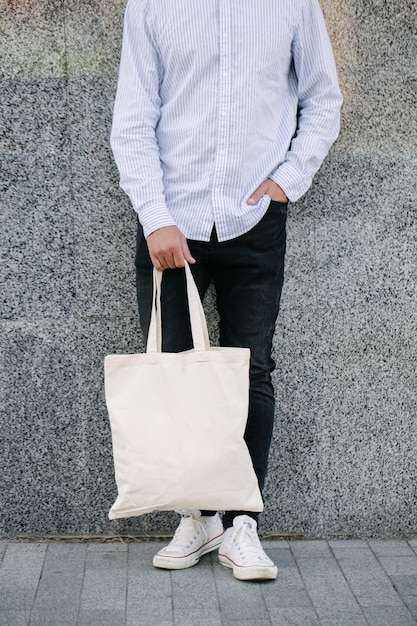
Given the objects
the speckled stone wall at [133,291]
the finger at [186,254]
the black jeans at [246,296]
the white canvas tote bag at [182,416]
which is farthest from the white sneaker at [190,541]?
the finger at [186,254]

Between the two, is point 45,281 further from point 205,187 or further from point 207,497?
point 207,497

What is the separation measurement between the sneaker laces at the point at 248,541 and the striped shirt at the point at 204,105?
1.08 metres

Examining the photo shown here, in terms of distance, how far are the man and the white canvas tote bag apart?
27 cm

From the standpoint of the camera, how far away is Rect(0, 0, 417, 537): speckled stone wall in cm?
354

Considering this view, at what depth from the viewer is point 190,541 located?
134 inches

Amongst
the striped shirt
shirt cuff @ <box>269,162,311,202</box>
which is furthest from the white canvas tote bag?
shirt cuff @ <box>269,162,311,202</box>

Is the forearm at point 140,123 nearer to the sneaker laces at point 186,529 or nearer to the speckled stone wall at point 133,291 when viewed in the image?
the speckled stone wall at point 133,291

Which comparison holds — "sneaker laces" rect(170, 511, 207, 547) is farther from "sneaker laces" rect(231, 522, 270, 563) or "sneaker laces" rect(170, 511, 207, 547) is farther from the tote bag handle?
the tote bag handle

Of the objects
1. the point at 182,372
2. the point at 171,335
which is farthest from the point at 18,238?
the point at 182,372

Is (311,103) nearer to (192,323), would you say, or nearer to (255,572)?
(192,323)

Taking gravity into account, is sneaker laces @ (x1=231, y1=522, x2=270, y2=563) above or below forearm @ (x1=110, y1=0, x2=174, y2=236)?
below

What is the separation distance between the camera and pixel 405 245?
371 centimetres

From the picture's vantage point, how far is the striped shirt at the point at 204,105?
3115 millimetres

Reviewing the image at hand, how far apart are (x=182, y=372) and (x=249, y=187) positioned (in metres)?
0.73
